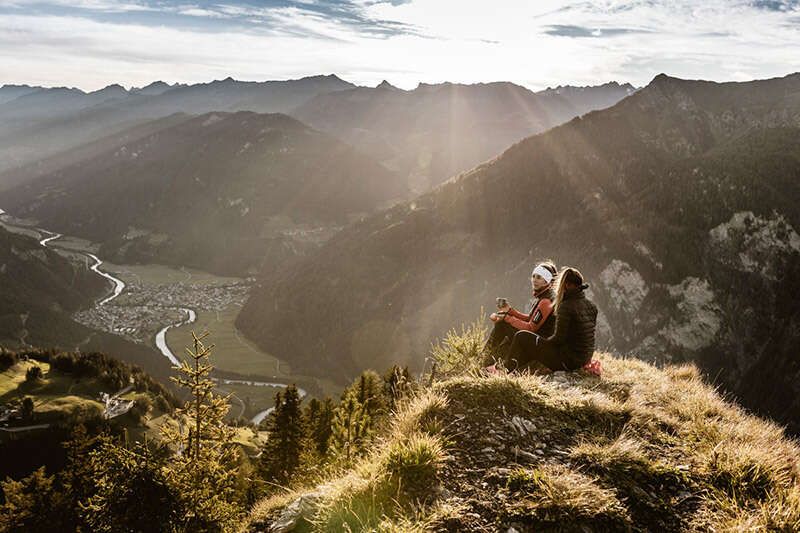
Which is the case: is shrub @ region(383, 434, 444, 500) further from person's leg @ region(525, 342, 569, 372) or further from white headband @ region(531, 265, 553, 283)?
white headband @ region(531, 265, 553, 283)

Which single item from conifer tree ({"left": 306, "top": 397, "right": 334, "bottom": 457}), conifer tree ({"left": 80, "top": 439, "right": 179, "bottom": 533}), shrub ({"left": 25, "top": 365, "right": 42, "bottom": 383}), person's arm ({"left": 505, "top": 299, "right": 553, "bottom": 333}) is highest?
person's arm ({"left": 505, "top": 299, "right": 553, "bottom": 333})

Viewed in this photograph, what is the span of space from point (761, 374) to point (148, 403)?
142 meters

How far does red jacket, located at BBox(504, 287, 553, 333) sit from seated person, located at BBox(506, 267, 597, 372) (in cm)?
31

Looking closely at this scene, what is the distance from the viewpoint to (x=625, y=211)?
149 meters

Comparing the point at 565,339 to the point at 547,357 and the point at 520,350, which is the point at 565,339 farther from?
the point at 520,350

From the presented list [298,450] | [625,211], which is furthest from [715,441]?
[625,211]

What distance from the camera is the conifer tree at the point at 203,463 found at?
13.3 meters

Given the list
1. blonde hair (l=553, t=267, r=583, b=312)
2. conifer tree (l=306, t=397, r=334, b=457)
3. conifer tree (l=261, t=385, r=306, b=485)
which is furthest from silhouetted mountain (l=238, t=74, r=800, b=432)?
blonde hair (l=553, t=267, r=583, b=312)

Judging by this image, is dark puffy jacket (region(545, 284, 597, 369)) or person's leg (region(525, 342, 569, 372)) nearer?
dark puffy jacket (region(545, 284, 597, 369))

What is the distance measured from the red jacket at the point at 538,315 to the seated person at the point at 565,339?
1.03ft

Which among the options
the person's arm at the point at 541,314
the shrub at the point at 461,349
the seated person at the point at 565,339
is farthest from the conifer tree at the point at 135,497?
the person's arm at the point at 541,314

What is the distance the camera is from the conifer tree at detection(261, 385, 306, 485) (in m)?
47.0

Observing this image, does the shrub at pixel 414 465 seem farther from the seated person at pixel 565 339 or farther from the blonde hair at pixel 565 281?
the blonde hair at pixel 565 281

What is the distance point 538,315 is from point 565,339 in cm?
91
